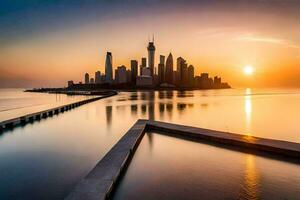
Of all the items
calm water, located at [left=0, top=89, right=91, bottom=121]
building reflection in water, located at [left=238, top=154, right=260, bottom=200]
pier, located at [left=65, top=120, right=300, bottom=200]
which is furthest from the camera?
calm water, located at [left=0, top=89, right=91, bottom=121]

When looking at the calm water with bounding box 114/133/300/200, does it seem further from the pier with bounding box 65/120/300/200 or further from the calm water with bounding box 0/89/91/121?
the calm water with bounding box 0/89/91/121

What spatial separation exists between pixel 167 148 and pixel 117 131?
25.0 feet

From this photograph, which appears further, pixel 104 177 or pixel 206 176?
pixel 206 176

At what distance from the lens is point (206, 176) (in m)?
10.4

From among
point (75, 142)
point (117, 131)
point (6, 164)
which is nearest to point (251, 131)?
point (117, 131)

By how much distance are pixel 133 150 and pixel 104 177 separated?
5130mm

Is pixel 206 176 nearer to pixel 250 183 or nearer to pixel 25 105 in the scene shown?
pixel 250 183

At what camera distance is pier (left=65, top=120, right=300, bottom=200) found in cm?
797

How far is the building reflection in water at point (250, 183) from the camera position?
856cm

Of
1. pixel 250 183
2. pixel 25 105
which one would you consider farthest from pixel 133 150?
pixel 25 105

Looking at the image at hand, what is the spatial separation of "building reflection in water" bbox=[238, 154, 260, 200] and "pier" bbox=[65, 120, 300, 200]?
1877 mm

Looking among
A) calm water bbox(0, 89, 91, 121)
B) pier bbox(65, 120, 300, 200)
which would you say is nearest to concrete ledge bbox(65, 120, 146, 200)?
pier bbox(65, 120, 300, 200)

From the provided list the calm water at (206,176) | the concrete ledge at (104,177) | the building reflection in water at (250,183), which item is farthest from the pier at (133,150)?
the building reflection in water at (250,183)

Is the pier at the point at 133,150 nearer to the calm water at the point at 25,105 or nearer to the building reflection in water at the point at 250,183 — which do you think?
the building reflection in water at the point at 250,183
